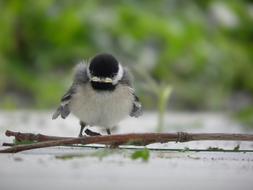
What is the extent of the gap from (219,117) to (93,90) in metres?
1.58

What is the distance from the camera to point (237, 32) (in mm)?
4758

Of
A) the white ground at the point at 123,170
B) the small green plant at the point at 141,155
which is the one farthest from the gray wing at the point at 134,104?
the small green plant at the point at 141,155

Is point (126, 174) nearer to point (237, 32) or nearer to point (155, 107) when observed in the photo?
point (155, 107)

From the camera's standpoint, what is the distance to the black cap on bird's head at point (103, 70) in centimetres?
233

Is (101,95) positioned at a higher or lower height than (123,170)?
higher

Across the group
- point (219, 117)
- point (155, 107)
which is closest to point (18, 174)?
point (219, 117)

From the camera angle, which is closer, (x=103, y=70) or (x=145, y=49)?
(x=103, y=70)

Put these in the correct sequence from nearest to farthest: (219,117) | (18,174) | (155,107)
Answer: (18,174) < (219,117) < (155,107)

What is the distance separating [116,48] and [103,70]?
6.41 feet

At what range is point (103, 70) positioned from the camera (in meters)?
2.34

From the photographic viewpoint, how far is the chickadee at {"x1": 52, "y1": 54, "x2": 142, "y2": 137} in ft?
7.68

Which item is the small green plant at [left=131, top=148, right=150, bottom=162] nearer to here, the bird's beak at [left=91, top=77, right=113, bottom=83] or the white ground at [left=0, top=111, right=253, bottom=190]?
the white ground at [left=0, top=111, right=253, bottom=190]

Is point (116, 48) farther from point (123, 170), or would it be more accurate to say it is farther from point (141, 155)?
point (123, 170)

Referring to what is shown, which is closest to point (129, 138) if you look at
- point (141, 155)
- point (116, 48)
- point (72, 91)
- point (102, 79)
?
point (141, 155)
